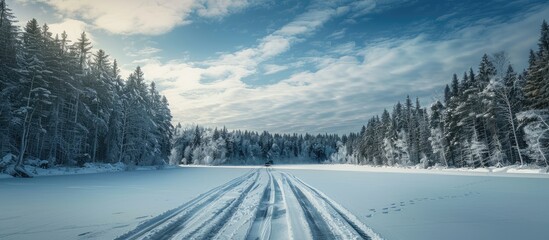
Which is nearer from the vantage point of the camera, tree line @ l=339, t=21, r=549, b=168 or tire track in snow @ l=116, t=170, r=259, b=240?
→ tire track in snow @ l=116, t=170, r=259, b=240

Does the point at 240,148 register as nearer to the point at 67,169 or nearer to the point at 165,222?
the point at 67,169

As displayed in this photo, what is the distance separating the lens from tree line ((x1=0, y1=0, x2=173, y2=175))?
2892cm

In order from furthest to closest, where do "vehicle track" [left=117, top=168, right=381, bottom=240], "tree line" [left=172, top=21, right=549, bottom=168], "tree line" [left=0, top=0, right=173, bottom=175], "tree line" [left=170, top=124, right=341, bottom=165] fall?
"tree line" [left=170, top=124, right=341, bottom=165] < "tree line" [left=172, top=21, right=549, bottom=168] < "tree line" [left=0, top=0, right=173, bottom=175] < "vehicle track" [left=117, top=168, right=381, bottom=240]

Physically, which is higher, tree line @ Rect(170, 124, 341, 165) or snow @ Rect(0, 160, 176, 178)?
tree line @ Rect(170, 124, 341, 165)

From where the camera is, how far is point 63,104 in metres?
35.0

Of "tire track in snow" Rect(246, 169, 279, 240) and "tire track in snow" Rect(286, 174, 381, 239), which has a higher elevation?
"tire track in snow" Rect(246, 169, 279, 240)

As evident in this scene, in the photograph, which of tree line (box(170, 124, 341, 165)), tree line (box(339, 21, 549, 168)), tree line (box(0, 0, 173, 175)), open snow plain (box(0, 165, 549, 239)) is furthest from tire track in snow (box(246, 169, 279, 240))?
tree line (box(170, 124, 341, 165))

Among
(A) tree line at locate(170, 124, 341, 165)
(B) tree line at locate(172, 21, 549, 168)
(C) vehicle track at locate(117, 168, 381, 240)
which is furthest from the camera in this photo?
(A) tree line at locate(170, 124, 341, 165)

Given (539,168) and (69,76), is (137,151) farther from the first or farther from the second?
(539,168)

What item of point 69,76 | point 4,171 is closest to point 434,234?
point 4,171

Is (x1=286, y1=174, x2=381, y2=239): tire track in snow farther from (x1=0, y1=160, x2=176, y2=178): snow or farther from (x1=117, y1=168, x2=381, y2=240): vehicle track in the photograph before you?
(x1=0, y1=160, x2=176, y2=178): snow

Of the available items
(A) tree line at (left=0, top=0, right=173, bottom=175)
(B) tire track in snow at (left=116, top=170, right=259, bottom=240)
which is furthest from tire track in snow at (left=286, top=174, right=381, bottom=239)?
(A) tree line at (left=0, top=0, right=173, bottom=175)

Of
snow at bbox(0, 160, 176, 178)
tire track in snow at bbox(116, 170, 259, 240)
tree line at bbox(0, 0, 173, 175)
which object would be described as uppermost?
Result: tree line at bbox(0, 0, 173, 175)

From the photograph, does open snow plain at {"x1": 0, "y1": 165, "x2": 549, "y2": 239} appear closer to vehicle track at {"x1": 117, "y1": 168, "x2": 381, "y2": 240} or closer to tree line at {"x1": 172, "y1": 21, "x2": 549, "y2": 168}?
vehicle track at {"x1": 117, "y1": 168, "x2": 381, "y2": 240}
